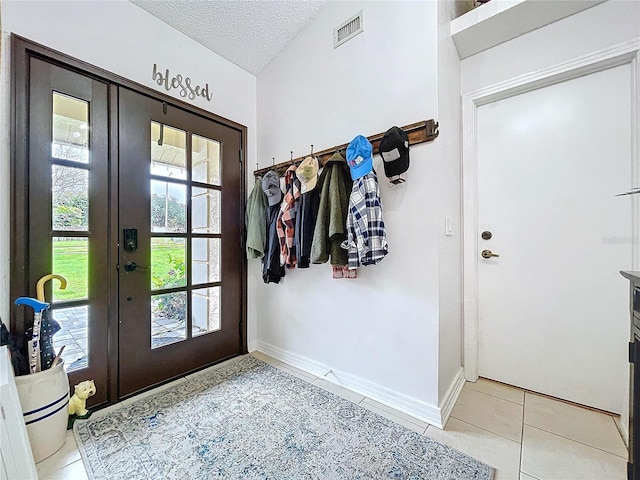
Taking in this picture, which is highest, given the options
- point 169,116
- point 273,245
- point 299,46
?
point 299,46

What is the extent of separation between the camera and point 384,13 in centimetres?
178

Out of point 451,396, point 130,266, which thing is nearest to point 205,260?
point 130,266

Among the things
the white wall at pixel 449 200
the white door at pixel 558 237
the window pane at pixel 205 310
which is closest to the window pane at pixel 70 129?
the window pane at pixel 205 310

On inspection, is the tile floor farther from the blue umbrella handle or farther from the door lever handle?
the door lever handle

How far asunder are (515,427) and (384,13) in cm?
260

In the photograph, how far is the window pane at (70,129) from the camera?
1.57 meters

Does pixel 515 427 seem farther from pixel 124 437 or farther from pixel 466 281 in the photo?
pixel 124 437

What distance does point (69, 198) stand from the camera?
5.27 feet

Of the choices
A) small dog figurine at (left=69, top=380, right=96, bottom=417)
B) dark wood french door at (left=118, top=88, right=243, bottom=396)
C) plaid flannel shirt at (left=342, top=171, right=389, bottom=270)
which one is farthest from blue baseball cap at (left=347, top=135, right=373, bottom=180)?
small dog figurine at (left=69, top=380, right=96, bottom=417)

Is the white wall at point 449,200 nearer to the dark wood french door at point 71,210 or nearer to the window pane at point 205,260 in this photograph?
the window pane at point 205,260

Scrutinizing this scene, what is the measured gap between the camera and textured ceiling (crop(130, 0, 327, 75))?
1.96 meters

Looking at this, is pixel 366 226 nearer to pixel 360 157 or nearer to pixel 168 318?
pixel 360 157

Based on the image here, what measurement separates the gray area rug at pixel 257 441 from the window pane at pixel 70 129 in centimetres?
154

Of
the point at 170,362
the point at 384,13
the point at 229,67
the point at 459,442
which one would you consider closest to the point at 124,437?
the point at 170,362
